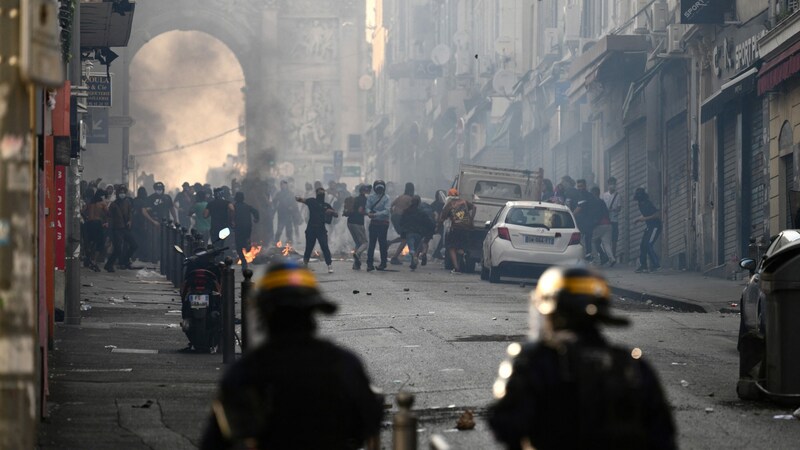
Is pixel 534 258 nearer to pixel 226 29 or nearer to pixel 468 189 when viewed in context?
pixel 468 189

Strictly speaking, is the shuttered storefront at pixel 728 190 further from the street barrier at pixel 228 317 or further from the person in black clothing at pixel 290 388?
the person in black clothing at pixel 290 388

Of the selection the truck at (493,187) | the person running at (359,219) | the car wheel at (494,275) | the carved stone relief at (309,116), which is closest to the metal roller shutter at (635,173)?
the truck at (493,187)

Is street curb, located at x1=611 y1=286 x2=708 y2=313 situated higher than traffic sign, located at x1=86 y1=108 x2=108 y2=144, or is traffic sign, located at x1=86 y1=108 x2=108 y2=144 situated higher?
traffic sign, located at x1=86 y1=108 x2=108 y2=144

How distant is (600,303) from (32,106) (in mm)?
2148

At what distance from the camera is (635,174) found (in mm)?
38562

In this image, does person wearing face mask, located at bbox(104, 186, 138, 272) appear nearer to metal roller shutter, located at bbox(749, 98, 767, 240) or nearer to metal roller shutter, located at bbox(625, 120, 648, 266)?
metal roller shutter, located at bbox(625, 120, 648, 266)

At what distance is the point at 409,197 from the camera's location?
109ft

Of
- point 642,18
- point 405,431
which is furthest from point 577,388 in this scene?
point 642,18

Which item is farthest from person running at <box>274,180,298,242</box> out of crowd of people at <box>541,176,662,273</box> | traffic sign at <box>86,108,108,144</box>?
crowd of people at <box>541,176,662,273</box>

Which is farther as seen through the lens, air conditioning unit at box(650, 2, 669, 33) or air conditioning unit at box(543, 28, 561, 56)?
air conditioning unit at box(543, 28, 561, 56)

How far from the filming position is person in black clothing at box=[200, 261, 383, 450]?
4.59 metres

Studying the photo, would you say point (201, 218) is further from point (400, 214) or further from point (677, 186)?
point (677, 186)

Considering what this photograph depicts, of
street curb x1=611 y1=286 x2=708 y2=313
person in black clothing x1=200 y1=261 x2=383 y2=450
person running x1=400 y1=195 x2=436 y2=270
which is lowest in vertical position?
street curb x1=611 y1=286 x2=708 y2=313

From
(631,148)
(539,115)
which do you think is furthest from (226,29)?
(631,148)
